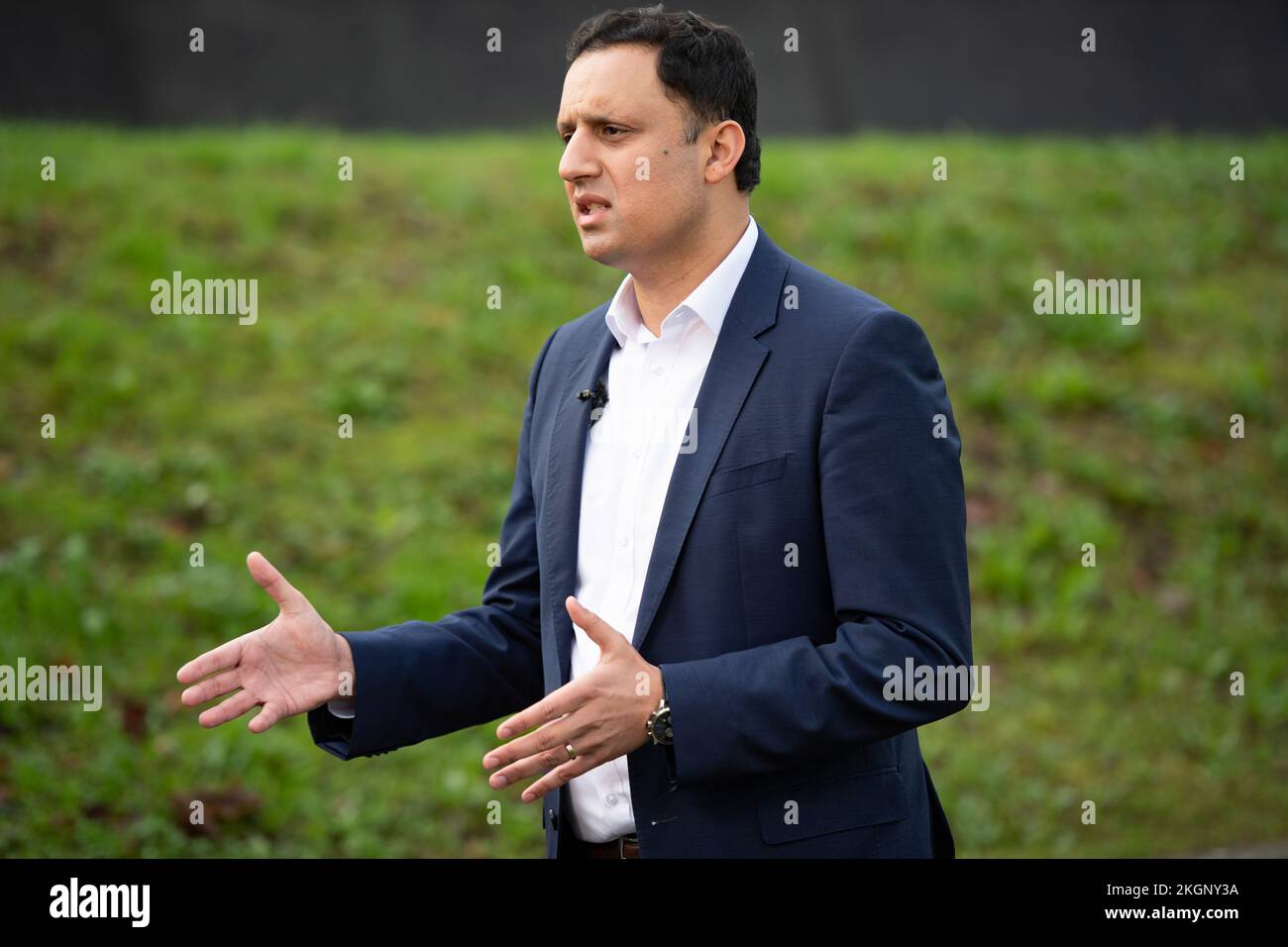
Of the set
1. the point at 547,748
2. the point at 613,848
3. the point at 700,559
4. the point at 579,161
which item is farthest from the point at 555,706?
the point at 579,161

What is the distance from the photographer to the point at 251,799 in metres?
Result: 5.50

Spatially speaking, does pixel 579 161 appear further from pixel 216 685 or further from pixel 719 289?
pixel 216 685

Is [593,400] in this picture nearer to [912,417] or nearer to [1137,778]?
[912,417]

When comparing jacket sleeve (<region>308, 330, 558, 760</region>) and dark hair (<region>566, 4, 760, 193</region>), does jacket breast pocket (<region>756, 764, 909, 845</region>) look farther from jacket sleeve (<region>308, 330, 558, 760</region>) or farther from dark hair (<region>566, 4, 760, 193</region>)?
dark hair (<region>566, 4, 760, 193</region>)

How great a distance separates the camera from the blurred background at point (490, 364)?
6.04 meters

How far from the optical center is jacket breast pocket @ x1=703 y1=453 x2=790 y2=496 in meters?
2.44

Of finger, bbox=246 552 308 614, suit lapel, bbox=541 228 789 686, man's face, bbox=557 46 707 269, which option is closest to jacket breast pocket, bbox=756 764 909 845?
suit lapel, bbox=541 228 789 686

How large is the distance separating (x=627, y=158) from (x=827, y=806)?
1.32m

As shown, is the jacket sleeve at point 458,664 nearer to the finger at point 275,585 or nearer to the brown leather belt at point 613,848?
the finger at point 275,585

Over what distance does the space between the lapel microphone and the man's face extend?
12.2 inches

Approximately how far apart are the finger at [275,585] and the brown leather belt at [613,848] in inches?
30.0

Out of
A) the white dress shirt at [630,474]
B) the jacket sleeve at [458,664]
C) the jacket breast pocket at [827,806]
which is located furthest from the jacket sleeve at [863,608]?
the jacket sleeve at [458,664]
